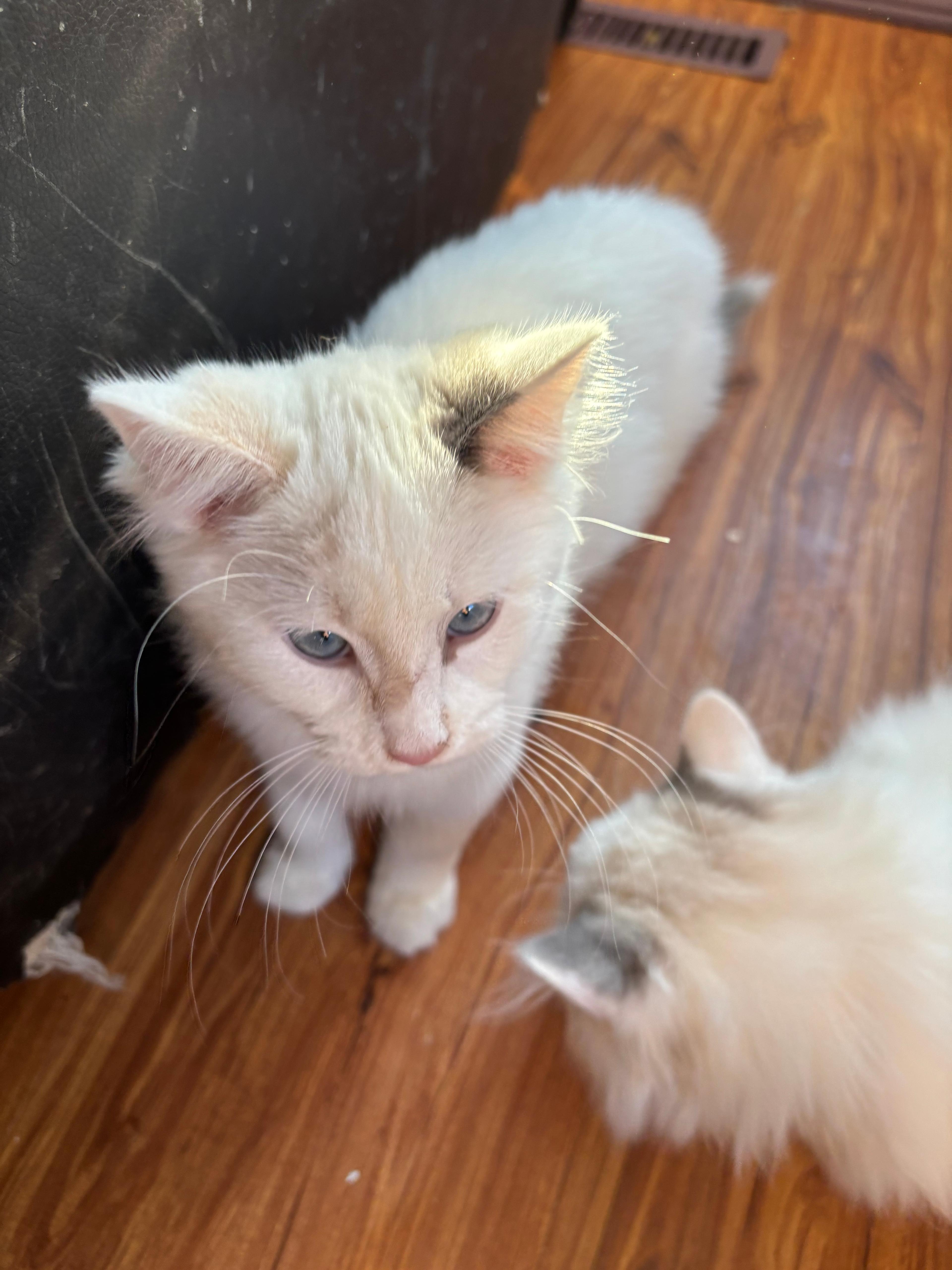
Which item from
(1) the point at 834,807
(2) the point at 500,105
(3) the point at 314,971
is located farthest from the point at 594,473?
(2) the point at 500,105

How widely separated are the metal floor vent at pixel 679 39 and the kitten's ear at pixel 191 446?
1983 millimetres

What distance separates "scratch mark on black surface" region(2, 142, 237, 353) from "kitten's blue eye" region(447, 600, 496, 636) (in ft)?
1.66

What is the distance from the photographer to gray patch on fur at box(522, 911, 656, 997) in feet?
2.72

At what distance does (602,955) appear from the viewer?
2.77 ft

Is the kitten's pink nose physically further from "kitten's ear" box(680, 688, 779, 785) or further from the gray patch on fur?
"kitten's ear" box(680, 688, 779, 785)

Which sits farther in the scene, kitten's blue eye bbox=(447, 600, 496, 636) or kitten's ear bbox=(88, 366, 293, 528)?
kitten's blue eye bbox=(447, 600, 496, 636)

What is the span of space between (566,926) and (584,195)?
47.4 inches

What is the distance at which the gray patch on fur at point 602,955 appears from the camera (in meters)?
0.83

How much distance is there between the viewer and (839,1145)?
99 centimetres

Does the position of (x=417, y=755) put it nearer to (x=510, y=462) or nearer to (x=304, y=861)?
(x=510, y=462)

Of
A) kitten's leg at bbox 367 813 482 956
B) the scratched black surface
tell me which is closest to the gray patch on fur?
kitten's leg at bbox 367 813 482 956

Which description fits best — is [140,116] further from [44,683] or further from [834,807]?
[834,807]

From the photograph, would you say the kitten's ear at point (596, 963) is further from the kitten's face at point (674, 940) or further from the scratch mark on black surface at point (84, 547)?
the scratch mark on black surface at point (84, 547)

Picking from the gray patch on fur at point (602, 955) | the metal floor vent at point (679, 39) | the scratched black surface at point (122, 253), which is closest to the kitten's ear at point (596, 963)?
the gray patch on fur at point (602, 955)
